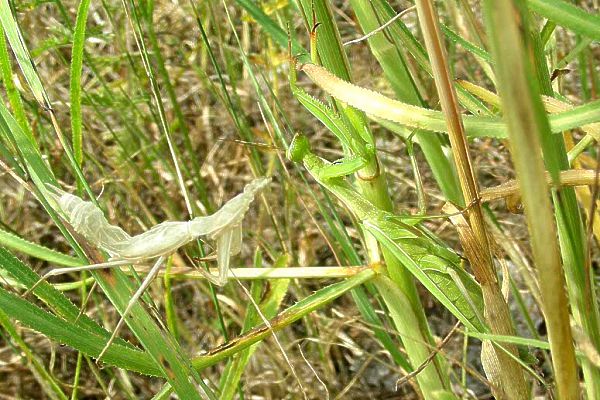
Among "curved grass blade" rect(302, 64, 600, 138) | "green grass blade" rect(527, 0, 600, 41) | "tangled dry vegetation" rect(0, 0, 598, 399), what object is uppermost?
"green grass blade" rect(527, 0, 600, 41)

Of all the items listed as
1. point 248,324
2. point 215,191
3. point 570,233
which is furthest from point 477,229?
point 215,191

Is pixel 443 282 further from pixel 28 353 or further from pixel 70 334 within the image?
pixel 28 353

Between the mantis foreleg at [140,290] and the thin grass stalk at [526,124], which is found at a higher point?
the thin grass stalk at [526,124]

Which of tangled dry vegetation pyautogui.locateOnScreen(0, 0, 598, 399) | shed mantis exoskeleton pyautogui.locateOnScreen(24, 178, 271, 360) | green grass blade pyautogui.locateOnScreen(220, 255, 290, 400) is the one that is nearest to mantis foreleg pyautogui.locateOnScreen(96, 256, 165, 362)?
shed mantis exoskeleton pyautogui.locateOnScreen(24, 178, 271, 360)

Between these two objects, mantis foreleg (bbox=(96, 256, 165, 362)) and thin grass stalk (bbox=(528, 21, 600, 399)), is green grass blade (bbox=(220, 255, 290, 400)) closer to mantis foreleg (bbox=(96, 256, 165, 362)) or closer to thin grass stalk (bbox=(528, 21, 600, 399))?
mantis foreleg (bbox=(96, 256, 165, 362))

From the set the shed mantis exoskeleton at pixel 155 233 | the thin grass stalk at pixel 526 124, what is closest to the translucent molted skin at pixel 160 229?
the shed mantis exoskeleton at pixel 155 233

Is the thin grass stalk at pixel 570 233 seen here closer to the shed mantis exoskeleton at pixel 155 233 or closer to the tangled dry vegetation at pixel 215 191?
the shed mantis exoskeleton at pixel 155 233

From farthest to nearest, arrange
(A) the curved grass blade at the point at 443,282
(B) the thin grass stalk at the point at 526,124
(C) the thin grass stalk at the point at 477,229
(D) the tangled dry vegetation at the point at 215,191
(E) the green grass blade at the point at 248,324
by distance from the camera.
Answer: (D) the tangled dry vegetation at the point at 215,191
(E) the green grass blade at the point at 248,324
(A) the curved grass blade at the point at 443,282
(C) the thin grass stalk at the point at 477,229
(B) the thin grass stalk at the point at 526,124
